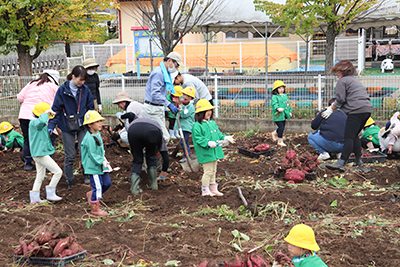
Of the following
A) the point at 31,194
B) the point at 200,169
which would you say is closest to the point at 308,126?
the point at 200,169

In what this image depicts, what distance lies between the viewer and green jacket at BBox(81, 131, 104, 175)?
5699 mm

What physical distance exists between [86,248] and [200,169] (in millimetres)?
3827

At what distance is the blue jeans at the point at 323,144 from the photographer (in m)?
8.37

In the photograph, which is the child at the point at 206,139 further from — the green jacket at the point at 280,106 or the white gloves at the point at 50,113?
the green jacket at the point at 280,106

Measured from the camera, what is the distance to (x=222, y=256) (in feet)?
14.3

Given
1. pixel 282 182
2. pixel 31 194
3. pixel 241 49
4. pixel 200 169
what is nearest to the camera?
pixel 31 194

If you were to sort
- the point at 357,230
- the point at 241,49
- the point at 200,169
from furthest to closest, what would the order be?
the point at 241,49 → the point at 200,169 → the point at 357,230

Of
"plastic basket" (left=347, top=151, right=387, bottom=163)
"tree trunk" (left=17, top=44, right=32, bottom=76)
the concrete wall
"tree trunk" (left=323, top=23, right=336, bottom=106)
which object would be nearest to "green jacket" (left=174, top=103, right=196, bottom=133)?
"plastic basket" (left=347, top=151, right=387, bottom=163)

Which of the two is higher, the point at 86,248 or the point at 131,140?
the point at 131,140

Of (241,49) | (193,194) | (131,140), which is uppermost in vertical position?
(241,49)

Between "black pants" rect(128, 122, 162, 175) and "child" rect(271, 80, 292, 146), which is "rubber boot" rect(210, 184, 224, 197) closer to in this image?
"black pants" rect(128, 122, 162, 175)

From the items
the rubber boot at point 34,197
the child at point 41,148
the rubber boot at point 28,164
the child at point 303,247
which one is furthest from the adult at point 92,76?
the child at point 303,247

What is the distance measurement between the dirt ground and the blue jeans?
0.71 meters

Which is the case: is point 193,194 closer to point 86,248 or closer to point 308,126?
point 86,248
